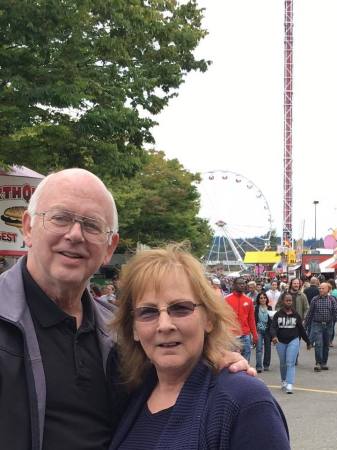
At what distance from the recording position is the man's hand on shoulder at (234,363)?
1.96 metres

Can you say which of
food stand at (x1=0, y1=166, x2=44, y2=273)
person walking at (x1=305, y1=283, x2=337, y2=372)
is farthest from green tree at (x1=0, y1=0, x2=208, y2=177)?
person walking at (x1=305, y1=283, x2=337, y2=372)

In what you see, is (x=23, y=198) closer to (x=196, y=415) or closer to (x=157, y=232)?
(x=196, y=415)

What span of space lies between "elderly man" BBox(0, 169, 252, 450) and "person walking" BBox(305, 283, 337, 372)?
10.6 m

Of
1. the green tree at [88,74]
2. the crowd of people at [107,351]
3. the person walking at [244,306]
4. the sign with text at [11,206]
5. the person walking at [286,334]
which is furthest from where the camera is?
the person walking at [244,306]

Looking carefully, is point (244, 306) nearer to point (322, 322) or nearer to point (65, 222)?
point (322, 322)

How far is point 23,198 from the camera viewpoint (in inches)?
425

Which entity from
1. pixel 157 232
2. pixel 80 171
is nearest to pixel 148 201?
pixel 157 232

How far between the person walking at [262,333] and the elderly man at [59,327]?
32.6 feet

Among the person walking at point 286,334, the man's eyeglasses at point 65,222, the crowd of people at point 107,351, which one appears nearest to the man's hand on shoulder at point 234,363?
the crowd of people at point 107,351

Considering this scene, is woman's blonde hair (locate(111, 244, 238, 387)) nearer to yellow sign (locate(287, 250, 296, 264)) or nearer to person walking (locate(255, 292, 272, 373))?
person walking (locate(255, 292, 272, 373))

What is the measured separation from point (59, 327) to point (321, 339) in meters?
10.9

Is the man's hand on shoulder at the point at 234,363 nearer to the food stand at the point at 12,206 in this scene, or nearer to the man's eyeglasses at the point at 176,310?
the man's eyeglasses at the point at 176,310

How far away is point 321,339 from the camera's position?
1245 cm

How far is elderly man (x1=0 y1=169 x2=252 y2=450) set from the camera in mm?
1984
